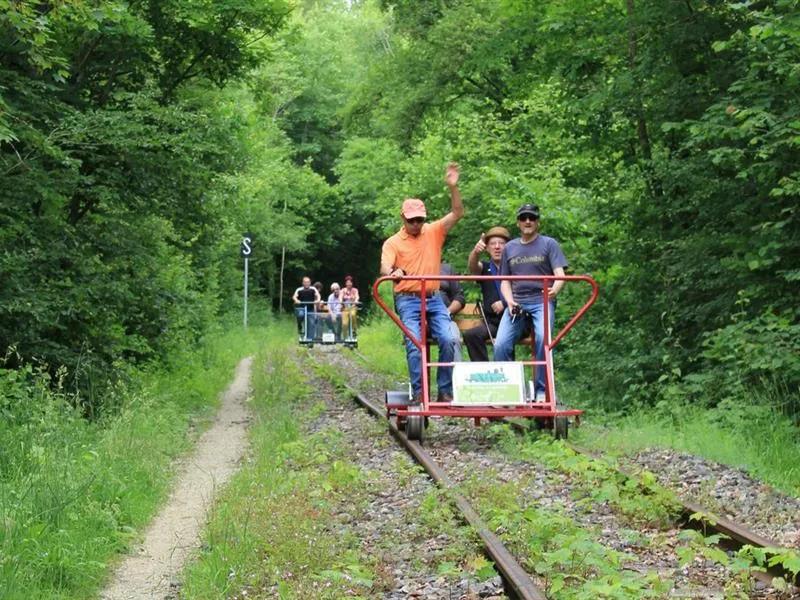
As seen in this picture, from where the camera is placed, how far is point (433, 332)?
11.0 meters

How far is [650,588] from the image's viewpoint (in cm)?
489

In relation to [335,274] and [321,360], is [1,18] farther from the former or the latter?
[335,274]

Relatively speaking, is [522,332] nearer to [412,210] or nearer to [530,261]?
[530,261]

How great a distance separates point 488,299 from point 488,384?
224cm

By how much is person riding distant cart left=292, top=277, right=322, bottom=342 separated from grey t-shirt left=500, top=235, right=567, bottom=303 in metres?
20.6

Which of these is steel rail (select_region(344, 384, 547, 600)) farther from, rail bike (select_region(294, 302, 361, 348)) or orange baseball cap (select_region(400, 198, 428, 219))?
rail bike (select_region(294, 302, 361, 348))

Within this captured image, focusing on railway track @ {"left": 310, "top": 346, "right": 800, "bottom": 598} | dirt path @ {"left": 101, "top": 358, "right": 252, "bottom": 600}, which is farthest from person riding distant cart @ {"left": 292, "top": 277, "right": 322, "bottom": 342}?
railway track @ {"left": 310, "top": 346, "right": 800, "bottom": 598}

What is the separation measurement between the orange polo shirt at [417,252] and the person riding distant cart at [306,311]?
20.6 metres

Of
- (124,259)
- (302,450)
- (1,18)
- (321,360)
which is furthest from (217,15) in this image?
(321,360)

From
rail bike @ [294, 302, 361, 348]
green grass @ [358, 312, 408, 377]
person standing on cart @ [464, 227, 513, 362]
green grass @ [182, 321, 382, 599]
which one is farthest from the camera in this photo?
rail bike @ [294, 302, 361, 348]

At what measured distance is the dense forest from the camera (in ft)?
36.5

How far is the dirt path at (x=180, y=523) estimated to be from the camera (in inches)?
240

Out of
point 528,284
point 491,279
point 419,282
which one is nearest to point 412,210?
point 419,282

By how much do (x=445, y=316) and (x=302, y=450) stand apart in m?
2.05
